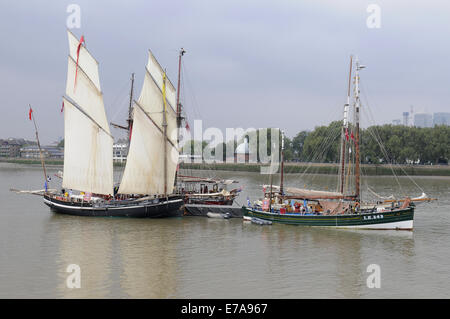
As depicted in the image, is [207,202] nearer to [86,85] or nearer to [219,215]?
[219,215]

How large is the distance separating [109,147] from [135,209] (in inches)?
328

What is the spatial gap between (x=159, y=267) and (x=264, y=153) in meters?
139

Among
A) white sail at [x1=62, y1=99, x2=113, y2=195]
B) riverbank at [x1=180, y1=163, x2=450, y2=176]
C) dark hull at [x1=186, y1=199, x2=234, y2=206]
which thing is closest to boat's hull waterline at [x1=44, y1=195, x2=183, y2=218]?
white sail at [x1=62, y1=99, x2=113, y2=195]

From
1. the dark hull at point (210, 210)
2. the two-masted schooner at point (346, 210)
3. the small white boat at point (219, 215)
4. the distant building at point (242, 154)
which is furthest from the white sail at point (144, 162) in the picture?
the distant building at point (242, 154)

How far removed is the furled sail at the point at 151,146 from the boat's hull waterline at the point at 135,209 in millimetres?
2116

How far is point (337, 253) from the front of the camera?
104 feet

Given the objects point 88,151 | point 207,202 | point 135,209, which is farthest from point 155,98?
point 207,202

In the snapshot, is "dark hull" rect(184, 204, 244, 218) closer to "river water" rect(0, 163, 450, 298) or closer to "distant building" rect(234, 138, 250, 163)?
"river water" rect(0, 163, 450, 298)

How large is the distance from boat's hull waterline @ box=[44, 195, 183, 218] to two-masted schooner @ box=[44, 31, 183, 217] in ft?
0.34

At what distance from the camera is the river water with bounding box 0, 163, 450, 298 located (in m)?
23.6

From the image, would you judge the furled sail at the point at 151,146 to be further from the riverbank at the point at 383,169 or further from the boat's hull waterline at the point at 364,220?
the riverbank at the point at 383,169

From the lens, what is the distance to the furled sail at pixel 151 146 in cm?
4903

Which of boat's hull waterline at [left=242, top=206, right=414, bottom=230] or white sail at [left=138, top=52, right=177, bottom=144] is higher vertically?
white sail at [left=138, top=52, right=177, bottom=144]
